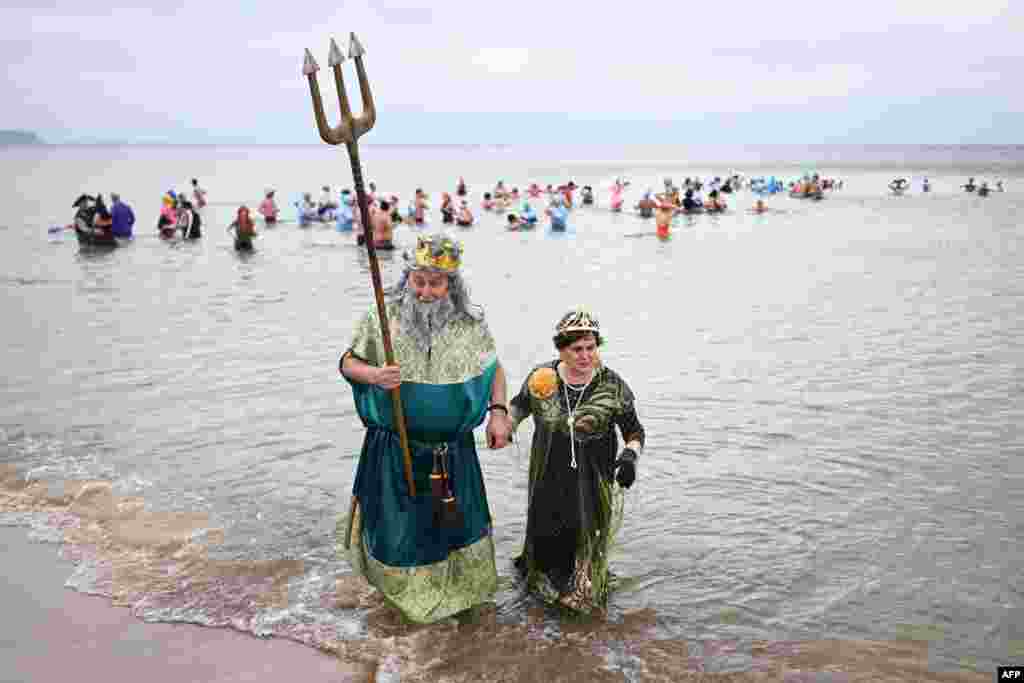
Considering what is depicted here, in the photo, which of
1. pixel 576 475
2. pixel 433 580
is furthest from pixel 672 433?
pixel 433 580

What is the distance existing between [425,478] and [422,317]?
76 centimetres

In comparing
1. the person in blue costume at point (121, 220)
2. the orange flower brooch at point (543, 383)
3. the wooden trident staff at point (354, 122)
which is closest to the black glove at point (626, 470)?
the orange flower brooch at point (543, 383)

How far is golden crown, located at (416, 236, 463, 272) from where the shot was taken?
4.18m

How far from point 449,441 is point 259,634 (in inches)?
57.5

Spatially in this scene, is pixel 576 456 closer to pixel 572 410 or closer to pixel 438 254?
pixel 572 410

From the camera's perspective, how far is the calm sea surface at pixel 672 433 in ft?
16.6

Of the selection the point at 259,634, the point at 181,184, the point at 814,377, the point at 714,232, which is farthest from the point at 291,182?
the point at 259,634

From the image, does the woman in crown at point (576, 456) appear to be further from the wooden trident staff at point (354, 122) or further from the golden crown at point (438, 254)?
the wooden trident staff at point (354, 122)

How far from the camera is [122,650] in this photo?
4.58 meters

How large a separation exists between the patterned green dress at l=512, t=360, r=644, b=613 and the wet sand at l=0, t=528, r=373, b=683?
3.70ft

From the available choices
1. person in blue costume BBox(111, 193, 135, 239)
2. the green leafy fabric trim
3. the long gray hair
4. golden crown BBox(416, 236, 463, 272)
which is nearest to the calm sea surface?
the green leafy fabric trim

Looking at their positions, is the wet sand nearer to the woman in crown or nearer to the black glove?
the woman in crown

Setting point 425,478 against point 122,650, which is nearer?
point 425,478

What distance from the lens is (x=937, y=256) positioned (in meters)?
21.9
